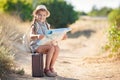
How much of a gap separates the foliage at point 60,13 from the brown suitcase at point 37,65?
2247 centimetres

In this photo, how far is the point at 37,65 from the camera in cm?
1049

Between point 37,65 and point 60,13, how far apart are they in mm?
25359

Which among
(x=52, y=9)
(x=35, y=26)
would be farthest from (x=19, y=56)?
(x=52, y=9)

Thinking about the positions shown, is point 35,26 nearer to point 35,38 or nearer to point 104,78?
point 35,38

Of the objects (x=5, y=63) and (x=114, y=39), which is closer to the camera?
(x=5, y=63)

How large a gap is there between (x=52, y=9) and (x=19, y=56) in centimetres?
2065

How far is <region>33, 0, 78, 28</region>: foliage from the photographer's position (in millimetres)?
34188

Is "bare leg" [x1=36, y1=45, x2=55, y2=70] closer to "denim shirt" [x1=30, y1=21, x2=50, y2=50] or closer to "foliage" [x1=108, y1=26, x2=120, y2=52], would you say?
"denim shirt" [x1=30, y1=21, x2=50, y2=50]

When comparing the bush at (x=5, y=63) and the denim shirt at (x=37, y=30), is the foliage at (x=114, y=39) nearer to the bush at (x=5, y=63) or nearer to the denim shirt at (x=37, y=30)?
the denim shirt at (x=37, y=30)

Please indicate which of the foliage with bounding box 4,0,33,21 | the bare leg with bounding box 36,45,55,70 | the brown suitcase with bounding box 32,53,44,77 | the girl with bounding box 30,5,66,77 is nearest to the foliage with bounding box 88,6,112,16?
the foliage with bounding box 4,0,33,21

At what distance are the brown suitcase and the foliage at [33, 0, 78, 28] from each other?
22.5 m

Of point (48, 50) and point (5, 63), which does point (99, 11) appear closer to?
point (48, 50)

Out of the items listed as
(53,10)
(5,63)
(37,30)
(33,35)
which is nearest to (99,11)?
(53,10)

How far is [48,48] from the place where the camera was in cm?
1059
